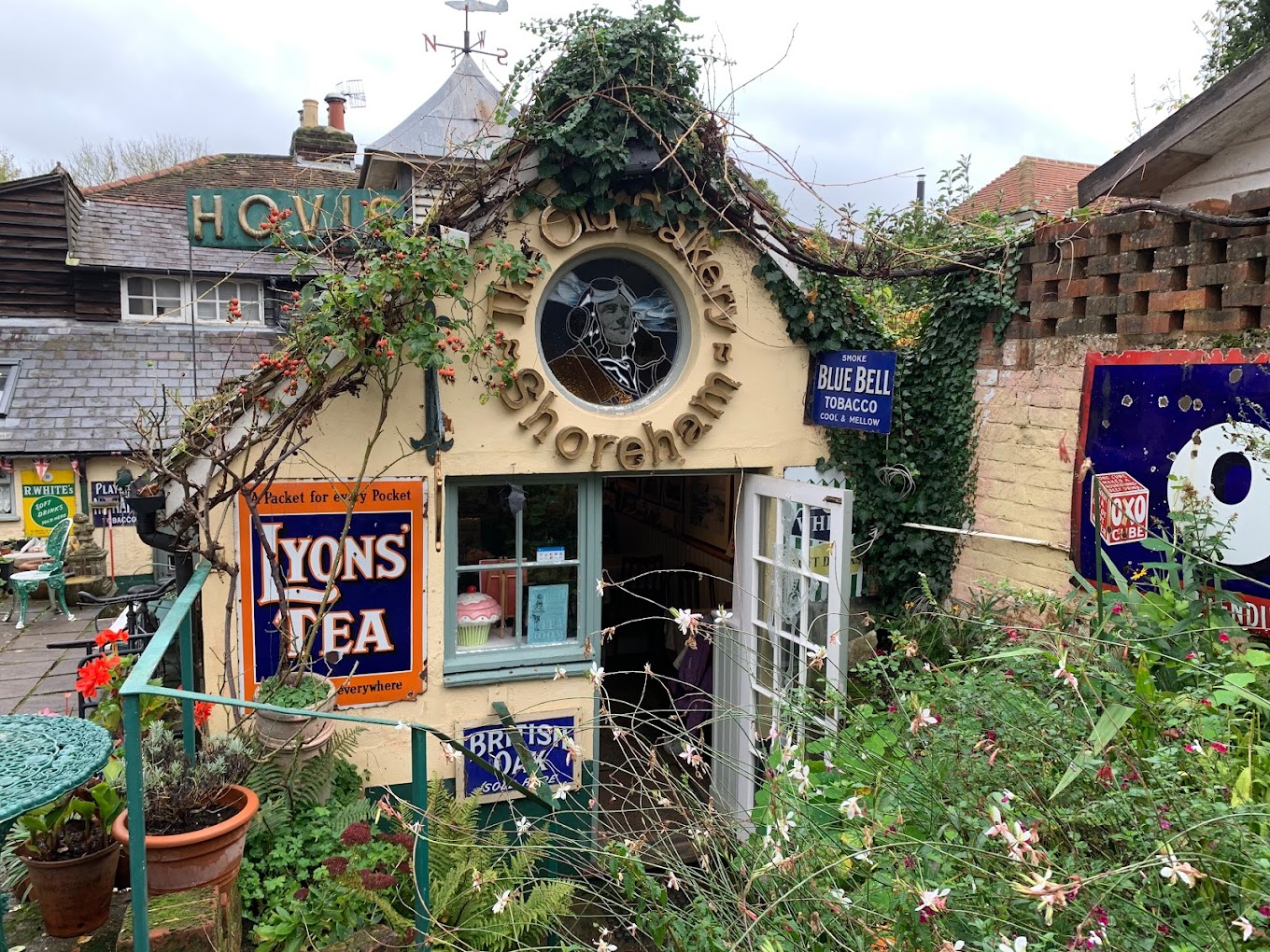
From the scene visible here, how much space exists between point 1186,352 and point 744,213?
2.54 meters

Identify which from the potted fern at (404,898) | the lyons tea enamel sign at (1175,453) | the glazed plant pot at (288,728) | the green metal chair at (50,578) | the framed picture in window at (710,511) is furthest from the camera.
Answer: the green metal chair at (50,578)

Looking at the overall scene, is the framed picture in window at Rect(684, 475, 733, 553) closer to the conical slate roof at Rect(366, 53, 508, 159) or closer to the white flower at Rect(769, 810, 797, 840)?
the conical slate roof at Rect(366, 53, 508, 159)

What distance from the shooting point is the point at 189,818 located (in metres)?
2.89

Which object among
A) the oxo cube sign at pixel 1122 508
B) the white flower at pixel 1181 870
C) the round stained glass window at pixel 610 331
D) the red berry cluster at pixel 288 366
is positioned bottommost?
the white flower at pixel 1181 870

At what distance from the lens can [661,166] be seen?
4.95 m

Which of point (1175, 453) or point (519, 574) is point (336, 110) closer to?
point (519, 574)

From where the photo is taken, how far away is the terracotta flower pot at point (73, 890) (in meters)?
2.94

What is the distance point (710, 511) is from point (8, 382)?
10862 mm

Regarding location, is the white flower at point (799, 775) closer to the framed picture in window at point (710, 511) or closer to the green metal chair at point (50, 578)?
the framed picture in window at point (710, 511)

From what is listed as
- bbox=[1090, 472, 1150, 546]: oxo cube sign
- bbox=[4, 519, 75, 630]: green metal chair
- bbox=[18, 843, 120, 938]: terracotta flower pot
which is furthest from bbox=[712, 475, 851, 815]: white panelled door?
bbox=[4, 519, 75, 630]: green metal chair

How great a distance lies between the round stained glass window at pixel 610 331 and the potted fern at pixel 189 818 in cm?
287

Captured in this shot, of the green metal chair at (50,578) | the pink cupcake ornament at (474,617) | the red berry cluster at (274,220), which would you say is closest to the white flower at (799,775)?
the pink cupcake ornament at (474,617)

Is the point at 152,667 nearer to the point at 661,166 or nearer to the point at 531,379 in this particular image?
the point at 531,379

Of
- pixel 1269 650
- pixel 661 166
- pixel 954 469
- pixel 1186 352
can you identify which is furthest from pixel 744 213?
pixel 1269 650
